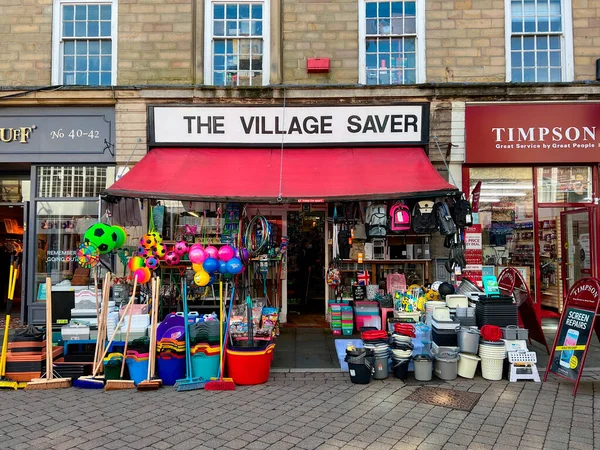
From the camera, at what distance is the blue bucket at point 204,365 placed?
5.61 m

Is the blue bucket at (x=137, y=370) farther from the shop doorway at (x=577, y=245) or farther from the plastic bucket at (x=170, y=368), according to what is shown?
the shop doorway at (x=577, y=245)

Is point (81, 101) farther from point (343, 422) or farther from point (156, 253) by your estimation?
point (343, 422)

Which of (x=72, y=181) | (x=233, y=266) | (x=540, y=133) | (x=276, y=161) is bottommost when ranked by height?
(x=233, y=266)

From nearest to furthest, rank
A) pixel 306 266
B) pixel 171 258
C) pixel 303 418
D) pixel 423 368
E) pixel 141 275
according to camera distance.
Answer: pixel 303 418 < pixel 423 368 < pixel 141 275 < pixel 171 258 < pixel 306 266

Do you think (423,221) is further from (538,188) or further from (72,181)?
(72,181)

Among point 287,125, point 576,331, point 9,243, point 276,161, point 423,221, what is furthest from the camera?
point 9,243

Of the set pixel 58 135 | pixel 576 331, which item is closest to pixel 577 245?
pixel 576 331

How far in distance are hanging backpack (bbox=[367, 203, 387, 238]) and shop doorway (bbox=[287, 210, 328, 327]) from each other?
83.1 inches

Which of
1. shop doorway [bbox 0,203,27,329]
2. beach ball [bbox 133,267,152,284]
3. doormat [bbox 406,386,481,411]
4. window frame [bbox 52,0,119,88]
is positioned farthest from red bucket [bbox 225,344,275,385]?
shop doorway [bbox 0,203,27,329]

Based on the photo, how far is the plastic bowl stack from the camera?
225 inches

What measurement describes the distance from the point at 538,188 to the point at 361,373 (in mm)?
5724

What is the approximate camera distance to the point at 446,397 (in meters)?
5.13

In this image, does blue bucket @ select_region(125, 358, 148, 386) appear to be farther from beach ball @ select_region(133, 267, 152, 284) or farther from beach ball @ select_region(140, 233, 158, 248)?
beach ball @ select_region(140, 233, 158, 248)

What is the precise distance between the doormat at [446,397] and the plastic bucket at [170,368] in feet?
9.39
